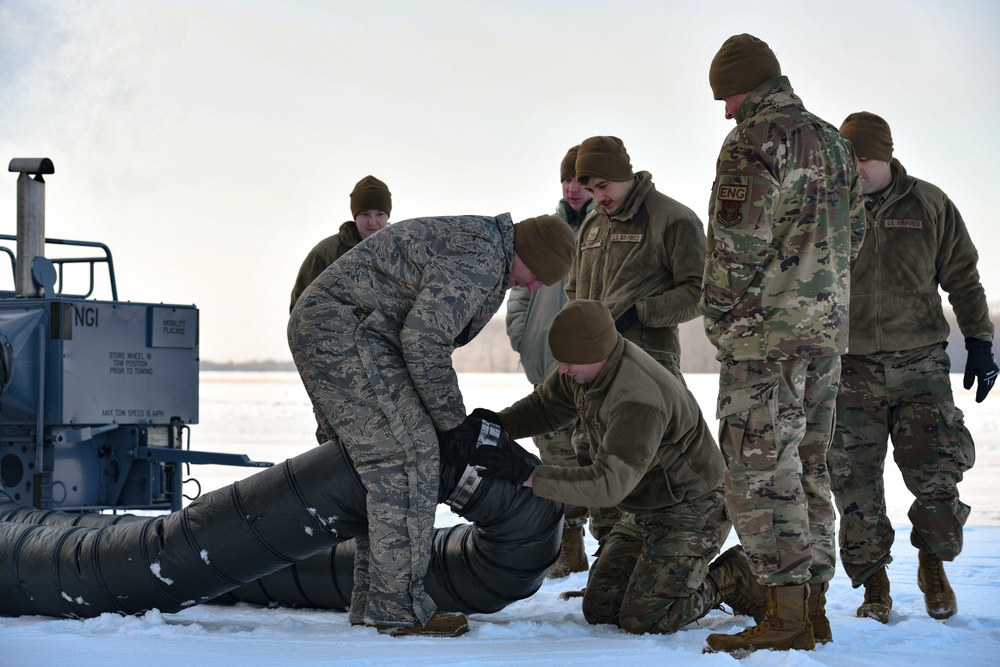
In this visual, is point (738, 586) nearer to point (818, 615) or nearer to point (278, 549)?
point (818, 615)

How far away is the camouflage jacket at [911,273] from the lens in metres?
4.32

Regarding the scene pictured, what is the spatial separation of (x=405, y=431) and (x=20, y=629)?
1.52 m

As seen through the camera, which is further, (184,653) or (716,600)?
(716,600)

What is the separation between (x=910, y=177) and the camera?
442 centimetres

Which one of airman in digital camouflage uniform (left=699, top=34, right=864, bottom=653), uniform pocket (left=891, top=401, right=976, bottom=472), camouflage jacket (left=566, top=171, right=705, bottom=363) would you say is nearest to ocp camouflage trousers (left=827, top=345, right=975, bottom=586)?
uniform pocket (left=891, top=401, right=976, bottom=472)

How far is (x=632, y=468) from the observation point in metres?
3.40

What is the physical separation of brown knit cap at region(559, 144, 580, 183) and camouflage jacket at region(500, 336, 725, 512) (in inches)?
68.2

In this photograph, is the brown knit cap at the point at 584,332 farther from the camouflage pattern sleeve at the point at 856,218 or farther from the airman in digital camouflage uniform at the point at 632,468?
the camouflage pattern sleeve at the point at 856,218

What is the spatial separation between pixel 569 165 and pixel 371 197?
1.03 m

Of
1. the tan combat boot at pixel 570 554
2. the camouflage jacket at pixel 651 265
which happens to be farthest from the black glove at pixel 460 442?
the tan combat boot at pixel 570 554

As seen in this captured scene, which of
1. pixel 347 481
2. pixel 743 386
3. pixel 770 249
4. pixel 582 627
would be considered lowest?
pixel 582 627

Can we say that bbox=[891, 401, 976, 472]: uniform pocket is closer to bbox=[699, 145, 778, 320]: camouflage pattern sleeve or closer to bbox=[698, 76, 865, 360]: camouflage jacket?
bbox=[698, 76, 865, 360]: camouflage jacket

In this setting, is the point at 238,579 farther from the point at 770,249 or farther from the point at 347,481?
the point at 770,249

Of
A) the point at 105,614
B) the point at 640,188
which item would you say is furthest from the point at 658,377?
the point at 105,614
